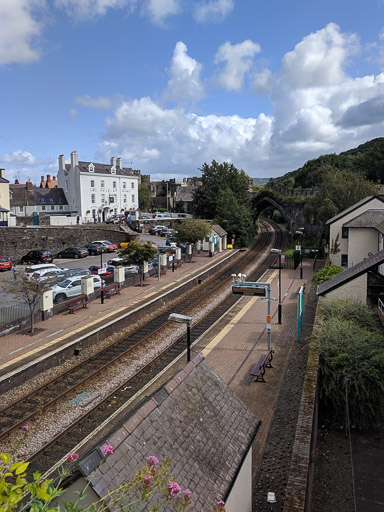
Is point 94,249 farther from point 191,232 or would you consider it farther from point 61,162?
point 61,162

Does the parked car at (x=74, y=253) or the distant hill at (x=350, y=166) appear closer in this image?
the parked car at (x=74, y=253)

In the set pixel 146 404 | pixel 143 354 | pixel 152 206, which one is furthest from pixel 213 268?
pixel 152 206

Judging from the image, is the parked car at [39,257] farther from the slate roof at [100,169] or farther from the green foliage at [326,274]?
the slate roof at [100,169]

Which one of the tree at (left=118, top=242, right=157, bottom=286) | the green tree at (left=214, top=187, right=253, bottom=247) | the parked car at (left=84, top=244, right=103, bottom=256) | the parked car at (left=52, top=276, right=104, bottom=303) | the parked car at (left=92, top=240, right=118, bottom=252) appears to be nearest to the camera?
the parked car at (left=52, top=276, right=104, bottom=303)

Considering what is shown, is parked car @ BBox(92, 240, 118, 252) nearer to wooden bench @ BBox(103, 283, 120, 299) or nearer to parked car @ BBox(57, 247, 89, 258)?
parked car @ BBox(57, 247, 89, 258)

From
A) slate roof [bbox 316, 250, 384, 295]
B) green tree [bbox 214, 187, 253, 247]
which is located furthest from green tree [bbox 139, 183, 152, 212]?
slate roof [bbox 316, 250, 384, 295]

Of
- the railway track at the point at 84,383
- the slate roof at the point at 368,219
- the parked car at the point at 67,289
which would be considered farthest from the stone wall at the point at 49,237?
the slate roof at the point at 368,219

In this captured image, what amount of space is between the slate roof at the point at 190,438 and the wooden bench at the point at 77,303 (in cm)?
1627

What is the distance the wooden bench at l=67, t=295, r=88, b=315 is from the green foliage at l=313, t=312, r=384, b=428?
1407cm

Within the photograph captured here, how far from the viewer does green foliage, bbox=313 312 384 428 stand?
13.2 metres

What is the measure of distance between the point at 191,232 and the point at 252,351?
26.4 meters

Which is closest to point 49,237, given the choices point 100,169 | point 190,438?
point 100,169

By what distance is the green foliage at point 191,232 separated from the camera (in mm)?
44500

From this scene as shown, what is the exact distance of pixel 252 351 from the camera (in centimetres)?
1900
